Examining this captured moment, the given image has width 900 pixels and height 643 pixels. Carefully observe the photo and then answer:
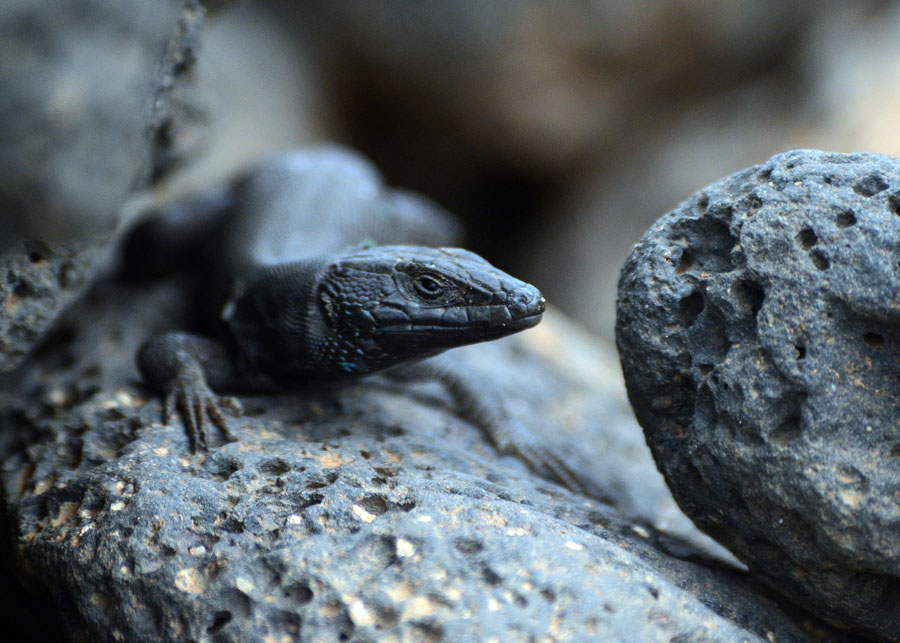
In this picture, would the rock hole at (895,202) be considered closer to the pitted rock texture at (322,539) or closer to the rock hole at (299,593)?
the pitted rock texture at (322,539)

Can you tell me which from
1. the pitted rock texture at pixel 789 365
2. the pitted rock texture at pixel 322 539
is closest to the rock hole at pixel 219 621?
the pitted rock texture at pixel 322 539

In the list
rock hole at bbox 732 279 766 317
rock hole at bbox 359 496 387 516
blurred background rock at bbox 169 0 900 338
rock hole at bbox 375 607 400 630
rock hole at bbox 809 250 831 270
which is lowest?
rock hole at bbox 375 607 400 630

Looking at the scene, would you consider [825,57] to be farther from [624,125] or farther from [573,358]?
[573,358]

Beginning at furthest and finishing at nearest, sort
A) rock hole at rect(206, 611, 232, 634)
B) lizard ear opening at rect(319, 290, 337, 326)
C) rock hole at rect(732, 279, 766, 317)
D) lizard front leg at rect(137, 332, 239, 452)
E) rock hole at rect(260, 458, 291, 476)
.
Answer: lizard ear opening at rect(319, 290, 337, 326) < lizard front leg at rect(137, 332, 239, 452) < rock hole at rect(260, 458, 291, 476) < rock hole at rect(732, 279, 766, 317) < rock hole at rect(206, 611, 232, 634)

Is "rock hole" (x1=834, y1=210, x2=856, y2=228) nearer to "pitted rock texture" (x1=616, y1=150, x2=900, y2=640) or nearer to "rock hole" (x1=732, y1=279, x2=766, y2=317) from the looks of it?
"pitted rock texture" (x1=616, y1=150, x2=900, y2=640)

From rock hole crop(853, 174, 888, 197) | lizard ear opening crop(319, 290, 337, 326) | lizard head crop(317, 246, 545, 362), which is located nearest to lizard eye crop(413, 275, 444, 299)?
lizard head crop(317, 246, 545, 362)

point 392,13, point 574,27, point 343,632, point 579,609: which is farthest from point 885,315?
point 392,13

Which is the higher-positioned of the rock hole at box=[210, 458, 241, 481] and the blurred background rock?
→ the blurred background rock

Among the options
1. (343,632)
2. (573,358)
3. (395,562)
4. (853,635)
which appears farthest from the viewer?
(573,358)
